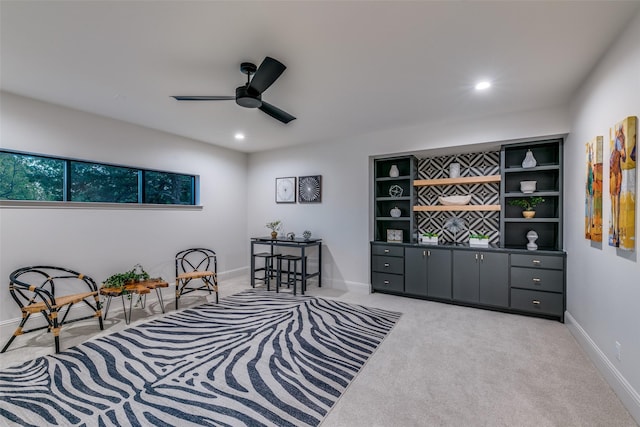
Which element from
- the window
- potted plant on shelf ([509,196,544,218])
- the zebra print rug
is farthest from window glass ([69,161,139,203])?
potted plant on shelf ([509,196,544,218])

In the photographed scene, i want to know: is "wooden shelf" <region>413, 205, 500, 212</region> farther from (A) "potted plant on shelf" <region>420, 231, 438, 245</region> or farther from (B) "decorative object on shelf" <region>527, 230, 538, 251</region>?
(B) "decorative object on shelf" <region>527, 230, 538, 251</region>

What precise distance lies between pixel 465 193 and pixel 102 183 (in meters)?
5.18

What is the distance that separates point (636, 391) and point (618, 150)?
1593mm

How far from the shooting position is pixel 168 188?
15.5 ft

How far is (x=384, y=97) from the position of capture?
3195 mm

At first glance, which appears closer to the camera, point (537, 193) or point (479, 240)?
point (537, 193)

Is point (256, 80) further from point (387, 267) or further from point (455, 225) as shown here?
point (455, 225)

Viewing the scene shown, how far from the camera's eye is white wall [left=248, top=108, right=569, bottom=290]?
3865 millimetres

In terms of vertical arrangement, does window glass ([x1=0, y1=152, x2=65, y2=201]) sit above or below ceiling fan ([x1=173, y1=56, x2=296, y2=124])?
below

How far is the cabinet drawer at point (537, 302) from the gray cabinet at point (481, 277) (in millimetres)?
106

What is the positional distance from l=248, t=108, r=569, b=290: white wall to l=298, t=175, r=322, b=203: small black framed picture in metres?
0.08

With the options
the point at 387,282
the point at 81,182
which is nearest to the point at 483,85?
the point at 387,282

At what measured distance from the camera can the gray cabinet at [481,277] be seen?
3734 mm

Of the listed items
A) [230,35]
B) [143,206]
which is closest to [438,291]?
[230,35]
